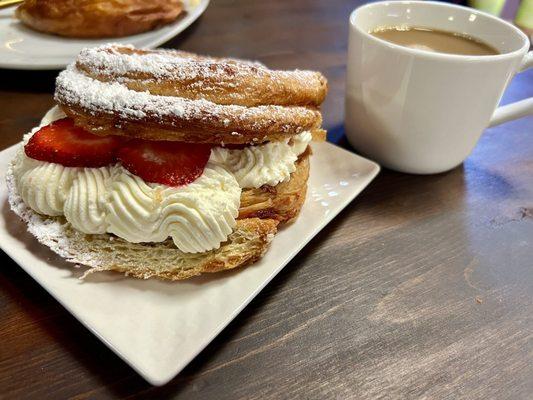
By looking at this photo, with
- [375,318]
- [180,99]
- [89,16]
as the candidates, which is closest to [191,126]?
[180,99]

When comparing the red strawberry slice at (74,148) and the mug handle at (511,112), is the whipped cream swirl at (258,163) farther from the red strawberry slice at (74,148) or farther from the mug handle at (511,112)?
the mug handle at (511,112)

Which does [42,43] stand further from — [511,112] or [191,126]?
[511,112]

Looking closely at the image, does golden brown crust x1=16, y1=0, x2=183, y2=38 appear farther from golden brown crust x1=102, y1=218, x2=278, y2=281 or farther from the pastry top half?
golden brown crust x1=102, y1=218, x2=278, y2=281

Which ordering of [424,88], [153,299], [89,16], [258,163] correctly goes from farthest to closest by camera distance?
[89,16]
[424,88]
[258,163]
[153,299]

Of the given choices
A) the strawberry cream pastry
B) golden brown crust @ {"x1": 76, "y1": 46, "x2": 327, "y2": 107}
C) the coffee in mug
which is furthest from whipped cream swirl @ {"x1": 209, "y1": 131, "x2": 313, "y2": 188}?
the coffee in mug

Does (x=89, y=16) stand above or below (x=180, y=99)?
below
